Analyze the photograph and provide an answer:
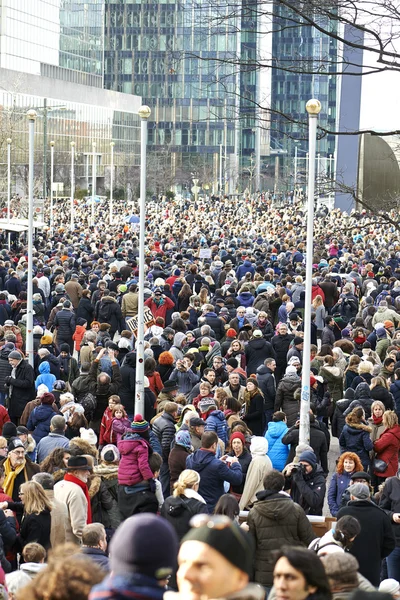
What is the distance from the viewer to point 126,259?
3234 cm

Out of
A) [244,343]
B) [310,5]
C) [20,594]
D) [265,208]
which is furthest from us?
[265,208]

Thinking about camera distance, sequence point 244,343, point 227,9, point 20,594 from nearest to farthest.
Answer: point 20,594 < point 227,9 < point 244,343

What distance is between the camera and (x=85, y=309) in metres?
23.3

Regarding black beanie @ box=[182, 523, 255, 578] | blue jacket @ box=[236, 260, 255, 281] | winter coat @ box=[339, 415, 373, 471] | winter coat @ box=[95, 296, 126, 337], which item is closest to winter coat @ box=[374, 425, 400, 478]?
winter coat @ box=[339, 415, 373, 471]

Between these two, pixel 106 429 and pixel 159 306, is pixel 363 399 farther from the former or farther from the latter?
pixel 159 306

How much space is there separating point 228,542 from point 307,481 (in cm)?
697

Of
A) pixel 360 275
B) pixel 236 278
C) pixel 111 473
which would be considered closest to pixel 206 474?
pixel 111 473

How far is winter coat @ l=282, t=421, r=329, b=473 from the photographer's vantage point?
12.6 m

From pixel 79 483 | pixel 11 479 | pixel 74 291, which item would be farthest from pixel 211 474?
pixel 74 291

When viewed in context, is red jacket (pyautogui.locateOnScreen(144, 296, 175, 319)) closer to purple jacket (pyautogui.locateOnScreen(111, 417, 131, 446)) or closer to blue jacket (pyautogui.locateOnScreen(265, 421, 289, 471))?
purple jacket (pyautogui.locateOnScreen(111, 417, 131, 446))

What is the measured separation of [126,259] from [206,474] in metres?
21.8

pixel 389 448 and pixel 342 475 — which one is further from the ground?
pixel 342 475

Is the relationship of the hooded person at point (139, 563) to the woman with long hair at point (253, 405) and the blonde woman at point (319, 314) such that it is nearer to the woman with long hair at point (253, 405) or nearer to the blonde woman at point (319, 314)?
the woman with long hair at point (253, 405)

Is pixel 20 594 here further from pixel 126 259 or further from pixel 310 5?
pixel 126 259
